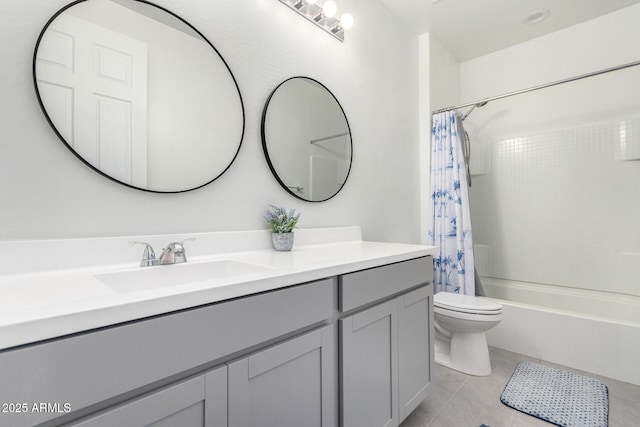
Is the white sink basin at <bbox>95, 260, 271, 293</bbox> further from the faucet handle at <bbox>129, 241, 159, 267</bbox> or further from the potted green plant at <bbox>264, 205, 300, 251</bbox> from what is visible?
the potted green plant at <bbox>264, 205, 300, 251</bbox>

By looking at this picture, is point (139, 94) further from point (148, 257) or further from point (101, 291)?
point (101, 291)

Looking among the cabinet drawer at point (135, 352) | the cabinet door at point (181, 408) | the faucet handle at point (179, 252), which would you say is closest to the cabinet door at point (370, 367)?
the cabinet drawer at point (135, 352)

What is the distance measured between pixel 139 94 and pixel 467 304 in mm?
2019

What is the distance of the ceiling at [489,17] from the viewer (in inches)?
90.0

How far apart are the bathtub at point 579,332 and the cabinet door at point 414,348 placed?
108cm

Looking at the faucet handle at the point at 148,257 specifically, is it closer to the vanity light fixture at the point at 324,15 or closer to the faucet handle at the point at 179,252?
the faucet handle at the point at 179,252

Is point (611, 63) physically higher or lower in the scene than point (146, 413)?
higher

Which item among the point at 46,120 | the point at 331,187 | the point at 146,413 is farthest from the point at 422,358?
the point at 46,120

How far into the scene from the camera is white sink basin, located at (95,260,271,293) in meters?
0.91

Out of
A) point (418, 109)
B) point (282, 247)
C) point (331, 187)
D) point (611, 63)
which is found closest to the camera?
point (282, 247)

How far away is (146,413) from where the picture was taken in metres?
0.58

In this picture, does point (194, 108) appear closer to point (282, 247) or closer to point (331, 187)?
point (282, 247)

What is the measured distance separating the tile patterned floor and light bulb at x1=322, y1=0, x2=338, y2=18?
7.19ft

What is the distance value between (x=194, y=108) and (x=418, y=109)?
205 centimetres
